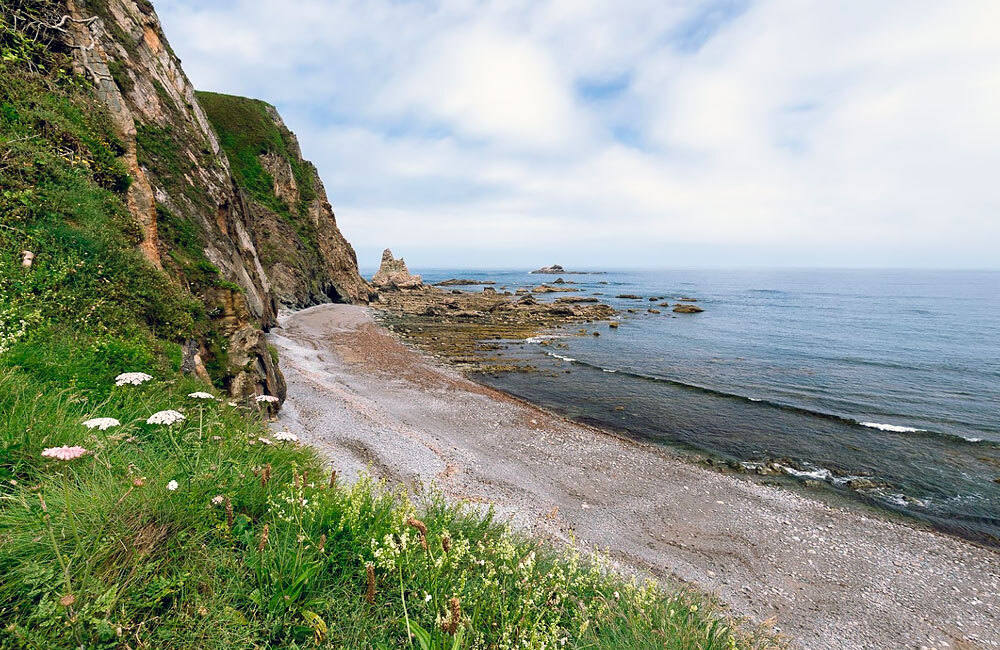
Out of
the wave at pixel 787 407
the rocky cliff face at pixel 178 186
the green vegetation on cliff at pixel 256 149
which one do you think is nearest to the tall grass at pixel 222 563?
the rocky cliff face at pixel 178 186

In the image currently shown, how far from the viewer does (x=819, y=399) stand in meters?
24.7

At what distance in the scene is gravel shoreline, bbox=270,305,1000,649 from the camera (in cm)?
919

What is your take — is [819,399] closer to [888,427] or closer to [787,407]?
[787,407]

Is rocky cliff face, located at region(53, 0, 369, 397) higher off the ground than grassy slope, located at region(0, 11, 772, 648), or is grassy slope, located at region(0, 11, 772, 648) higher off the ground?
rocky cliff face, located at region(53, 0, 369, 397)

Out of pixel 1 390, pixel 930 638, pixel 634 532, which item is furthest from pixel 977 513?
pixel 1 390

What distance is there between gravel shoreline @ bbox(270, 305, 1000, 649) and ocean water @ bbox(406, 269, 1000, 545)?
267cm

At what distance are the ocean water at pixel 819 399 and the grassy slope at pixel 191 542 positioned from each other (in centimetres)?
1500

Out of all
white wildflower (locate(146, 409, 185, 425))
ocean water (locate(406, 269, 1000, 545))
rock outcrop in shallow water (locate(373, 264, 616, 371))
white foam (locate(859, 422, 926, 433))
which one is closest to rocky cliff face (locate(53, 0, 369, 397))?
white wildflower (locate(146, 409, 185, 425))

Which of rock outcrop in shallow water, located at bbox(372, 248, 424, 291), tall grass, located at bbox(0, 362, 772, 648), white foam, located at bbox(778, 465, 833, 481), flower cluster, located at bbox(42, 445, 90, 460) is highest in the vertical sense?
rock outcrop in shallow water, located at bbox(372, 248, 424, 291)

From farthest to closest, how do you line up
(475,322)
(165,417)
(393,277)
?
1. (393,277)
2. (475,322)
3. (165,417)

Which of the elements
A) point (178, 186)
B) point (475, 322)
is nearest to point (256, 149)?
point (475, 322)

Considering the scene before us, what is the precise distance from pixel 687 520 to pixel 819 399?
61.4ft

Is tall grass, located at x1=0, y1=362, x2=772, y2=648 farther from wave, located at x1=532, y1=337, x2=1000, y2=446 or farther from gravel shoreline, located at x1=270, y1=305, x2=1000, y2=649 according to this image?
wave, located at x1=532, y1=337, x2=1000, y2=446

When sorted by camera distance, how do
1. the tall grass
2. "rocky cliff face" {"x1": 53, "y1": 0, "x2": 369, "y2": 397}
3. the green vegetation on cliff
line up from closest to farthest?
the tall grass
"rocky cliff face" {"x1": 53, "y1": 0, "x2": 369, "y2": 397}
the green vegetation on cliff
